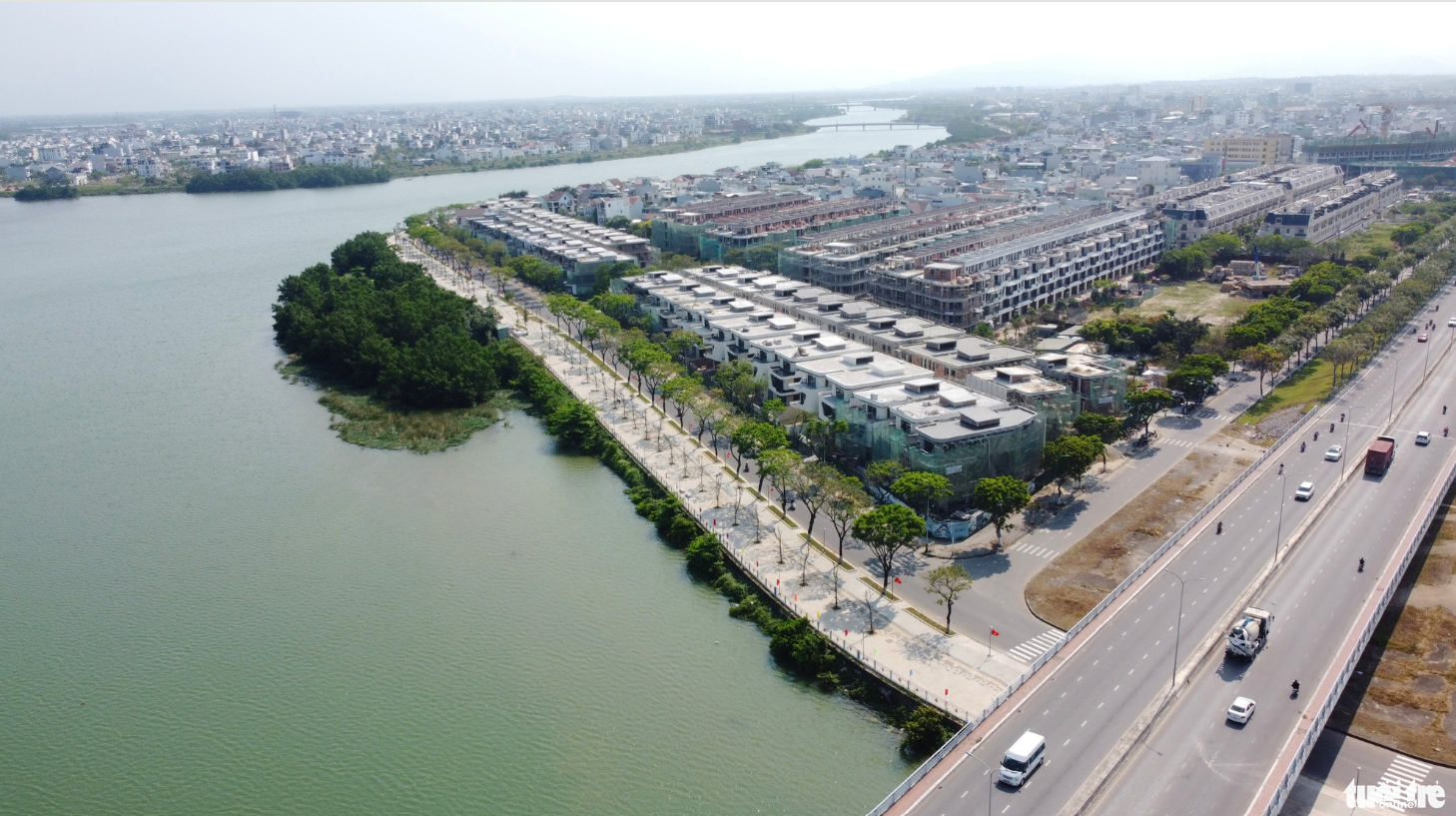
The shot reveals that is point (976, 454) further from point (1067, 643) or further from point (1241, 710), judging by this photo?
point (1241, 710)

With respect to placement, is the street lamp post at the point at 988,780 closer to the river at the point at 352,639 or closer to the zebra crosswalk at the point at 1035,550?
the river at the point at 352,639

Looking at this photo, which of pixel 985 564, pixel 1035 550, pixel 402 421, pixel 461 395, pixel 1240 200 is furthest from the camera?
pixel 1240 200

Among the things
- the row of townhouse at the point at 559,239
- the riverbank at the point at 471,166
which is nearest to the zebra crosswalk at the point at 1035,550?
the row of townhouse at the point at 559,239

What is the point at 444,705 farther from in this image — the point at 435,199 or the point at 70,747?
the point at 435,199

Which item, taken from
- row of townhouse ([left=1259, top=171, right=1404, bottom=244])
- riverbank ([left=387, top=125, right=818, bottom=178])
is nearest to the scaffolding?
row of townhouse ([left=1259, top=171, right=1404, bottom=244])

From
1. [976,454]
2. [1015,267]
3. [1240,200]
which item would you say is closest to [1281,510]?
[976,454]

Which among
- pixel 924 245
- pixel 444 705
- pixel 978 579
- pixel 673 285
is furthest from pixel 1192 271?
pixel 444 705

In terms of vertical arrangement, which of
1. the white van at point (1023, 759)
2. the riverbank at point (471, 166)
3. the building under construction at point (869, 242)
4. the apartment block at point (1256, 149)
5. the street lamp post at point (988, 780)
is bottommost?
the street lamp post at point (988, 780)
